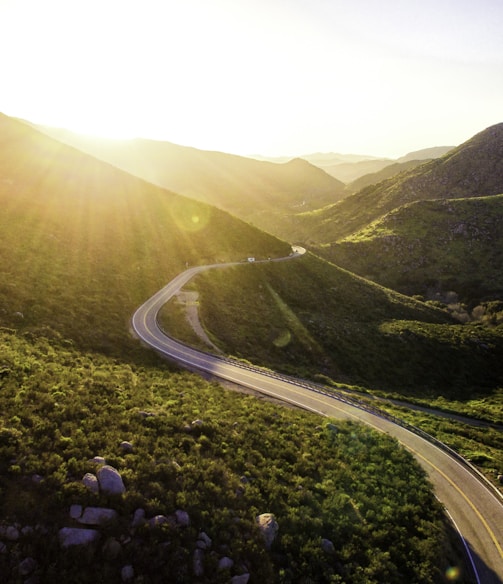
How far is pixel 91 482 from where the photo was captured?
14031 mm

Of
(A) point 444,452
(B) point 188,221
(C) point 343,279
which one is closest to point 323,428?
(A) point 444,452

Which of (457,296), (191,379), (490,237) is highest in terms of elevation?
(490,237)

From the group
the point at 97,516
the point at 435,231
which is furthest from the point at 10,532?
the point at 435,231

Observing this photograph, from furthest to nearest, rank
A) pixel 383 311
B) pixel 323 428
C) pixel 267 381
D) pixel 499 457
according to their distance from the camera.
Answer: pixel 383 311
pixel 267 381
pixel 499 457
pixel 323 428

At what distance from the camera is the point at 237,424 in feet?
76.0

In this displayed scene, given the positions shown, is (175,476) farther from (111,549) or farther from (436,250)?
(436,250)

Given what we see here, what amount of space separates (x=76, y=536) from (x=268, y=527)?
7344 millimetres

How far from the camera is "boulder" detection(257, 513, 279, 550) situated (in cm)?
1441

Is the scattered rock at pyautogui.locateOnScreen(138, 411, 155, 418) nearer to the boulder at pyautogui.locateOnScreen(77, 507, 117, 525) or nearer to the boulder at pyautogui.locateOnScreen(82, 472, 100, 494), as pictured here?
the boulder at pyautogui.locateOnScreen(82, 472, 100, 494)

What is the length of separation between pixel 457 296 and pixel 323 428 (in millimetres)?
83227

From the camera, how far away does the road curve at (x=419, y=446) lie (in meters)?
17.8

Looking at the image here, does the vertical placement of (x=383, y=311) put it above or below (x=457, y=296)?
below

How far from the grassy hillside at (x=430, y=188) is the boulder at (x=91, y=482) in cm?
14356

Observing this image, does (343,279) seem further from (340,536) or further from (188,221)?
(340,536)
